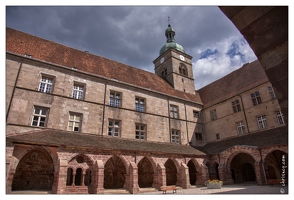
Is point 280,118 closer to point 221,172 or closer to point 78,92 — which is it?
point 221,172

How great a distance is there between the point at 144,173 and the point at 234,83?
13.7 m

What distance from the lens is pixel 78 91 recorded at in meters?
15.2

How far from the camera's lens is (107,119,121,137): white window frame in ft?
50.5

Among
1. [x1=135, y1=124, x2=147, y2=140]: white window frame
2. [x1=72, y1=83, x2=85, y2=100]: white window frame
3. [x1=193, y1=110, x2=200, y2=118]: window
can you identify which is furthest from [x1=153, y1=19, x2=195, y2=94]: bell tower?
[x1=72, y1=83, x2=85, y2=100]: white window frame

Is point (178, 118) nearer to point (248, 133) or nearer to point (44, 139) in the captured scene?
point (248, 133)

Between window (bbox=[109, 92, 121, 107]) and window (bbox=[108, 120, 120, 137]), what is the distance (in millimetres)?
1567

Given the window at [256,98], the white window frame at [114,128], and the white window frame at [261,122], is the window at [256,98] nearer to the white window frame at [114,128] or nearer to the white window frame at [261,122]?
the white window frame at [261,122]

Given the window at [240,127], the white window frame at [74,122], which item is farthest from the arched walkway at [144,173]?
the window at [240,127]

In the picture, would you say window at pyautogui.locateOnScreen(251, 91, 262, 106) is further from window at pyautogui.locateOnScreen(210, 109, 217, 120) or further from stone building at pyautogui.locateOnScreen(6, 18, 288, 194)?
window at pyautogui.locateOnScreen(210, 109, 217, 120)

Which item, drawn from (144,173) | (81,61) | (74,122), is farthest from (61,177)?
(81,61)

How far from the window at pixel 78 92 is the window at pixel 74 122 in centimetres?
148

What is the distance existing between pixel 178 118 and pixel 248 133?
21.6 feet

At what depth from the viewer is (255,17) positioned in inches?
102

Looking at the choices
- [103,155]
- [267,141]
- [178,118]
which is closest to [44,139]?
[103,155]
